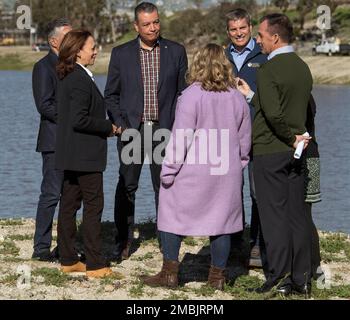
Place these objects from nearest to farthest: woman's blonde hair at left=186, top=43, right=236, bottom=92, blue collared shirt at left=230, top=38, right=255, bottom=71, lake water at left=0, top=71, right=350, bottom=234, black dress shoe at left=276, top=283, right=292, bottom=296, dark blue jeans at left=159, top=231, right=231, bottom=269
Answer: woman's blonde hair at left=186, top=43, right=236, bottom=92
black dress shoe at left=276, top=283, right=292, bottom=296
dark blue jeans at left=159, top=231, right=231, bottom=269
blue collared shirt at left=230, top=38, right=255, bottom=71
lake water at left=0, top=71, right=350, bottom=234

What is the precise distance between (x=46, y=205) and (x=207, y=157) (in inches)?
82.3

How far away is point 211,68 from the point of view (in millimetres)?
7340

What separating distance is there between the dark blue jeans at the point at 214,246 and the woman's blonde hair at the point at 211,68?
1.15 m

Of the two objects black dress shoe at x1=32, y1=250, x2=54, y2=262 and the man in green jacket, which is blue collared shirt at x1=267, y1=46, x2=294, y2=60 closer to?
the man in green jacket

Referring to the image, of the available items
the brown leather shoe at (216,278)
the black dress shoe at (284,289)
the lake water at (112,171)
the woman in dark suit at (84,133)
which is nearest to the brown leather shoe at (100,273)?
the woman in dark suit at (84,133)

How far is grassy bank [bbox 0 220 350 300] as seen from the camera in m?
7.44

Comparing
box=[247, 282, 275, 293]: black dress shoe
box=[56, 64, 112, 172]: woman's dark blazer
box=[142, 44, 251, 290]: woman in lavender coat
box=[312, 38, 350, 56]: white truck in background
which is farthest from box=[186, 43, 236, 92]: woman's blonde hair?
box=[312, 38, 350, 56]: white truck in background

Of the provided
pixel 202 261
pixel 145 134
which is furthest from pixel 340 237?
pixel 145 134

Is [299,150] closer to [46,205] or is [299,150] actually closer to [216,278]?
[216,278]

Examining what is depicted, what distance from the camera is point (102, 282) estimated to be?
25.5ft

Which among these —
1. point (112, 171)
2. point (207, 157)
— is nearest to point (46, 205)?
point (207, 157)

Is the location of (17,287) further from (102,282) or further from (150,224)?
(150,224)

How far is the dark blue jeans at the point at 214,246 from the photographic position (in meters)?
7.61

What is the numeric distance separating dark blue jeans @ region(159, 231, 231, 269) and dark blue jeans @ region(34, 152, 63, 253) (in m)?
1.52
